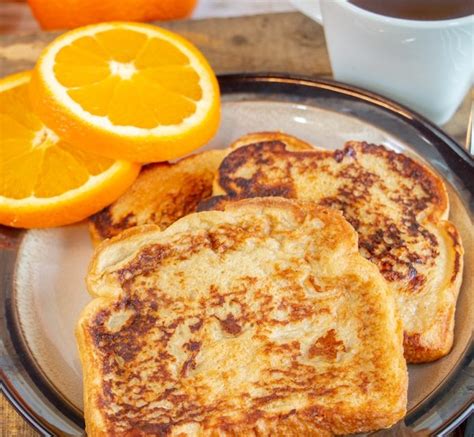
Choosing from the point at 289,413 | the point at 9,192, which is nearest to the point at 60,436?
the point at 289,413

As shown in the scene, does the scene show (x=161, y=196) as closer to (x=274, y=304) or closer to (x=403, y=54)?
(x=274, y=304)

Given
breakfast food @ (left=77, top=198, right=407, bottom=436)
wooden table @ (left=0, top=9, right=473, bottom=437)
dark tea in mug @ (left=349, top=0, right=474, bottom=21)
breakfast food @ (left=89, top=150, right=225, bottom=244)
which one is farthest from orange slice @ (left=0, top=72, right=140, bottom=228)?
dark tea in mug @ (left=349, top=0, right=474, bottom=21)

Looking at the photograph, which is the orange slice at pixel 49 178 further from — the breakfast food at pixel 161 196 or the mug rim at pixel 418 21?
the mug rim at pixel 418 21

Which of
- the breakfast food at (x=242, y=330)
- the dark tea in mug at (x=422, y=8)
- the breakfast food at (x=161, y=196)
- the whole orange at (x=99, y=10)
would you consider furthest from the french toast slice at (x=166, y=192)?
the whole orange at (x=99, y=10)

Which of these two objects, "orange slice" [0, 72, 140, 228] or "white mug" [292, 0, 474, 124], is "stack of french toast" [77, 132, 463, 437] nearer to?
"orange slice" [0, 72, 140, 228]

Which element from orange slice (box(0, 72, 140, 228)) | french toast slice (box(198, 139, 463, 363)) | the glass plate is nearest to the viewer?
the glass plate

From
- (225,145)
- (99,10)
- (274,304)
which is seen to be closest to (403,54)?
(225,145)
